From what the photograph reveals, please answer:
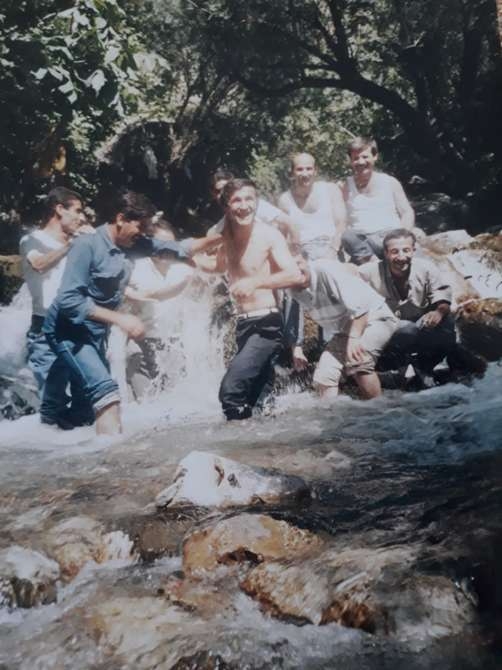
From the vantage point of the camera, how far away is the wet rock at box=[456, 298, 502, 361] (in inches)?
299

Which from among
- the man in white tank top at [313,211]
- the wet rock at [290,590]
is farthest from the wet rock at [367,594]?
the man in white tank top at [313,211]

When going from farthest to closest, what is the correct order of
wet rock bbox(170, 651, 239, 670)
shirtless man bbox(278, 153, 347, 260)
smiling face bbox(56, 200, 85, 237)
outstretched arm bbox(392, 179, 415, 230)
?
outstretched arm bbox(392, 179, 415, 230)
shirtless man bbox(278, 153, 347, 260)
smiling face bbox(56, 200, 85, 237)
wet rock bbox(170, 651, 239, 670)

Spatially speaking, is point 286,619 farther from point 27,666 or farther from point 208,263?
point 208,263

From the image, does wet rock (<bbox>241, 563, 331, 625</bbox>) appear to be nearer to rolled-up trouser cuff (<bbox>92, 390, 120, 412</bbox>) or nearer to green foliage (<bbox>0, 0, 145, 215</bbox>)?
rolled-up trouser cuff (<bbox>92, 390, 120, 412</bbox>)

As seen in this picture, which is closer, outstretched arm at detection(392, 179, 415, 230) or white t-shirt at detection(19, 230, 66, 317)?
white t-shirt at detection(19, 230, 66, 317)

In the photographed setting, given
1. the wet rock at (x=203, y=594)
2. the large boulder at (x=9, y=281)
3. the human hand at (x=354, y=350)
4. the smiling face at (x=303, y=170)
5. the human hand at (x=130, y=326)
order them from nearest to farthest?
the wet rock at (x=203, y=594)
the human hand at (x=130, y=326)
the human hand at (x=354, y=350)
the smiling face at (x=303, y=170)
the large boulder at (x=9, y=281)

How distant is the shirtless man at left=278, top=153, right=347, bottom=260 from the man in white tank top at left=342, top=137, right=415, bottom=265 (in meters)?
0.24

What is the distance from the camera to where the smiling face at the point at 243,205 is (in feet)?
17.2

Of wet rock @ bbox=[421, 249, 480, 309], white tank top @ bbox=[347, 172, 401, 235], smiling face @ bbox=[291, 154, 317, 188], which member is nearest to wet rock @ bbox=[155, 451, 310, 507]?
smiling face @ bbox=[291, 154, 317, 188]

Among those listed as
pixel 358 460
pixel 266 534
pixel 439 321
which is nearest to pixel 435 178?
pixel 439 321

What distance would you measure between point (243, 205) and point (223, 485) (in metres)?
2.23

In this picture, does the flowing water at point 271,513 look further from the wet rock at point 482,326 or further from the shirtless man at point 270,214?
the shirtless man at point 270,214

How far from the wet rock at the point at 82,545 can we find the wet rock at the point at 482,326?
16.7 ft

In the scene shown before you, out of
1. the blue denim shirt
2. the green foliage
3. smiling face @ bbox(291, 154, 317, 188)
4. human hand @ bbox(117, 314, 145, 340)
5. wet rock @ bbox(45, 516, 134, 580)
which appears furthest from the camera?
the green foliage
